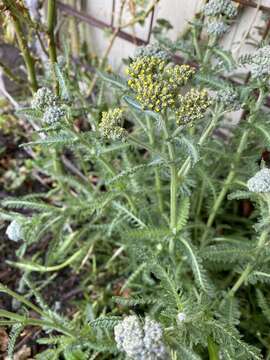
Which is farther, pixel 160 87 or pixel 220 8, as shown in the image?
pixel 220 8

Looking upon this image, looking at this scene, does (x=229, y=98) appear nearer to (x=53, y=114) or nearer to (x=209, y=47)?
A: (x=209, y=47)

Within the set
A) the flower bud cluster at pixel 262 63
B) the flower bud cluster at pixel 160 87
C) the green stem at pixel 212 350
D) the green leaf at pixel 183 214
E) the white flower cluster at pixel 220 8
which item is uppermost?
the white flower cluster at pixel 220 8

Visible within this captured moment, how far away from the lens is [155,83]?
1104 millimetres

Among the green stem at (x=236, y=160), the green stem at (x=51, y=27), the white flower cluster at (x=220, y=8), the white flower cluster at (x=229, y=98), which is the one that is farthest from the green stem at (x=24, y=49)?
the green stem at (x=236, y=160)

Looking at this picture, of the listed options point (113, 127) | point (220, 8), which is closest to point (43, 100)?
point (113, 127)

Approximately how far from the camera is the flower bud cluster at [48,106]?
1299mm

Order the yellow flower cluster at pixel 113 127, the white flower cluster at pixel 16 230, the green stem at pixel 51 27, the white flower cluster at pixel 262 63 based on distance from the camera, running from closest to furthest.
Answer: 1. the yellow flower cluster at pixel 113 127
2. the white flower cluster at pixel 262 63
3. the green stem at pixel 51 27
4. the white flower cluster at pixel 16 230

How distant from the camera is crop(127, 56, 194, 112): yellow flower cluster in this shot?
1101mm

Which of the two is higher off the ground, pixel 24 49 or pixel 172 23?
pixel 172 23

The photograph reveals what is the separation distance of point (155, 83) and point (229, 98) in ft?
1.13

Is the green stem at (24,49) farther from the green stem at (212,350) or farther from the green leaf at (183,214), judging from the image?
the green stem at (212,350)

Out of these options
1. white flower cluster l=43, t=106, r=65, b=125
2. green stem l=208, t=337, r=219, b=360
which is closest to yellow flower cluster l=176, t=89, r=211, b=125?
white flower cluster l=43, t=106, r=65, b=125

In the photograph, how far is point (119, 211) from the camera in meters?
1.81

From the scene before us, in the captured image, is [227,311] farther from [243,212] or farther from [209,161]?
[243,212]
